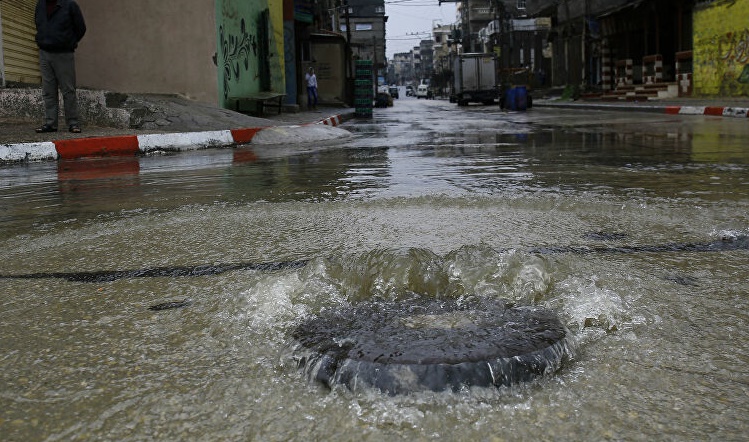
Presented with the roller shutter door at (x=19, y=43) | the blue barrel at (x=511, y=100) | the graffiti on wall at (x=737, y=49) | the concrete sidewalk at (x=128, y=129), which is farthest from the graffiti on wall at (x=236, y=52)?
the graffiti on wall at (x=737, y=49)

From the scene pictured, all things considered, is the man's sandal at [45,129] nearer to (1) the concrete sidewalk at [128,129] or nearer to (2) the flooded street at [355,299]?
(1) the concrete sidewalk at [128,129]

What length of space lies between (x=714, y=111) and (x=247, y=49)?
10798 mm

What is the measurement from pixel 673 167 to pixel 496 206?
245cm

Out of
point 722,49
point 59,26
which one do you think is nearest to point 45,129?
point 59,26

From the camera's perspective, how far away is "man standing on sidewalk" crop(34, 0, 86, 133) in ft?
30.7

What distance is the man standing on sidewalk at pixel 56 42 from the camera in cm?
934

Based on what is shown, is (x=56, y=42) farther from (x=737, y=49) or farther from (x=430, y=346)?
(x=737, y=49)

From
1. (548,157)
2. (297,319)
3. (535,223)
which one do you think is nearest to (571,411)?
(297,319)

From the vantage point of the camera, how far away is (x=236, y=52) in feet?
51.7

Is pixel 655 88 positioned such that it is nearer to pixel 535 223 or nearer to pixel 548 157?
pixel 548 157

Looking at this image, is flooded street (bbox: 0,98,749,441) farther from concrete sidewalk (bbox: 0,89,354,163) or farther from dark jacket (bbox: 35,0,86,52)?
dark jacket (bbox: 35,0,86,52)

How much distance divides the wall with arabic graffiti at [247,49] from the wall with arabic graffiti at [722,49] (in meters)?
13.5

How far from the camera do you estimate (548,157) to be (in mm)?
6891

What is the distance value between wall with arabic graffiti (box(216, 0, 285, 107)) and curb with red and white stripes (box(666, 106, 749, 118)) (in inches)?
406
